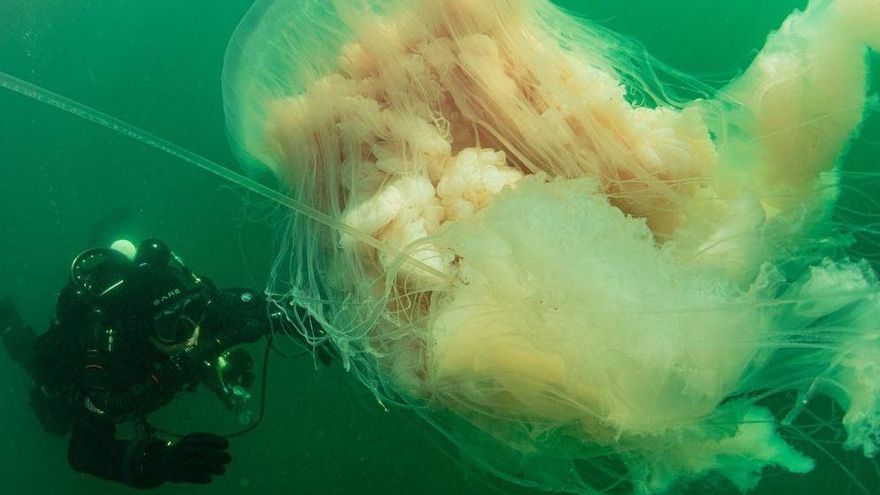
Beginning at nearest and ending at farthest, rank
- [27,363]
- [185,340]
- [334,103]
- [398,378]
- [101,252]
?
1. [398,378]
2. [334,103]
3. [185,340]
4. [101,252]
5. [27,363]

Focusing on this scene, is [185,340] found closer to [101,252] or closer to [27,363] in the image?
[101,252]

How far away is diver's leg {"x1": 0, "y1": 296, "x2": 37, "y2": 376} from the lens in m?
7.70

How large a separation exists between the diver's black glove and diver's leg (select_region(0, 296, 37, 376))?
4.10 metres

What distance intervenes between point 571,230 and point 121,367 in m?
4.16

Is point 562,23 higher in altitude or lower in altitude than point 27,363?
higher

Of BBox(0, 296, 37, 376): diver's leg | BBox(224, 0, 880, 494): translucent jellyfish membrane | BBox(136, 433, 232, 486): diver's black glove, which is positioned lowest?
BBox(0, 296, 37, 376): diver's leg

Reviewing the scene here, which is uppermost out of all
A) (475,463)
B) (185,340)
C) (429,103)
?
(429,103)

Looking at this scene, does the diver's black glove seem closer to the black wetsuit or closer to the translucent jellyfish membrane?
the black wetsuit

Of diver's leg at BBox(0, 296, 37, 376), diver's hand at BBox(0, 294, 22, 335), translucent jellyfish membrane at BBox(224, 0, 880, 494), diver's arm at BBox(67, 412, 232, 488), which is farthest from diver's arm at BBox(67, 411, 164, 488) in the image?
diver's hand at BBox(0, 294, 22, 335)

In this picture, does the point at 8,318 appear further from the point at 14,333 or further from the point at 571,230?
the point at 571,230

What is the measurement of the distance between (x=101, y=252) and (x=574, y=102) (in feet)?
15.0

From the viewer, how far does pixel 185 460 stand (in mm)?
4465

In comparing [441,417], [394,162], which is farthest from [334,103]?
[441,417]

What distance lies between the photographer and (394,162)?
3.07 meters
